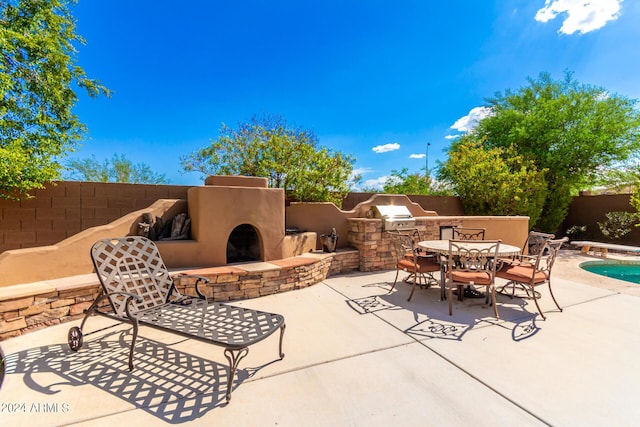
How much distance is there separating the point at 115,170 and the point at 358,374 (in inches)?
593

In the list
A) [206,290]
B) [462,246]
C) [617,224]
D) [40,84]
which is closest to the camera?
[206,290]

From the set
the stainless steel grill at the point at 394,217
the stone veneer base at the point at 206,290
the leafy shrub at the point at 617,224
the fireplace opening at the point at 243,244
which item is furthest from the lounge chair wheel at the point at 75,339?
the leafy shrub at the point at 617,224

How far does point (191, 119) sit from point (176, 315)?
11692 millimetres

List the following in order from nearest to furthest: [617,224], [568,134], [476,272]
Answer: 1. [476,272]
2. [568,134]
3. [617,224]

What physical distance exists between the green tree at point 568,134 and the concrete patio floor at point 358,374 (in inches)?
388

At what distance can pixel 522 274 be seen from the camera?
171 inches

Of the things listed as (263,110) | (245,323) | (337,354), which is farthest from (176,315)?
(263,110)

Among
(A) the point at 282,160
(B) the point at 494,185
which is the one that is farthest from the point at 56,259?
(B) the point at 494,185

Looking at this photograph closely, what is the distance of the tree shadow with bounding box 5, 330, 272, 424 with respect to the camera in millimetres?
2320

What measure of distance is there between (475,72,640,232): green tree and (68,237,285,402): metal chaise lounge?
500 inches

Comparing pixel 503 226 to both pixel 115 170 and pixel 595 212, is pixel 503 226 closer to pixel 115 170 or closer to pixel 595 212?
pixel 595 212

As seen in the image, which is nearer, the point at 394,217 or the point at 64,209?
the point at 64,209

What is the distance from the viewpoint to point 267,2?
8281mm

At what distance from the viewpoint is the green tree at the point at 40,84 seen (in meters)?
5.88
